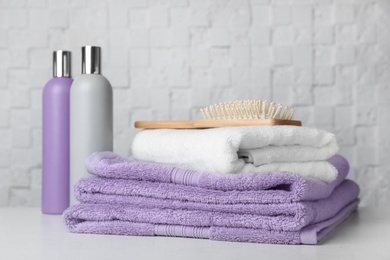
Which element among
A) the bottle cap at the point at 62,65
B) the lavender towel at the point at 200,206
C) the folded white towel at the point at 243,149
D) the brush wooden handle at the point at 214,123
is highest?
the bottle cap at the point at 62,65

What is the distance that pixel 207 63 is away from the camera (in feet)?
5.92

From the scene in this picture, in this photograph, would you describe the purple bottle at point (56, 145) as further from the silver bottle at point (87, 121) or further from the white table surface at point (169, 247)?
the white table surface at point (169, 247)

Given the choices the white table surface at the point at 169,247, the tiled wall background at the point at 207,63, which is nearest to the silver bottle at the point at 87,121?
the white table surface at the point at 169,247

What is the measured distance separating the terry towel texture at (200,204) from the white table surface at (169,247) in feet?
0.06

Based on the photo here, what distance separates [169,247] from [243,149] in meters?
0.19

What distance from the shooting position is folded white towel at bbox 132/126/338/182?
980mm

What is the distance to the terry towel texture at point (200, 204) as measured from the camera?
941 mm

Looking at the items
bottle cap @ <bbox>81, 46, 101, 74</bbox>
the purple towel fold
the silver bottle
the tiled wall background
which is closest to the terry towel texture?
the purple towel fold

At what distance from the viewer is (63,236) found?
1.05 metres

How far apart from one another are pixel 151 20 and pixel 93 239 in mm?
945

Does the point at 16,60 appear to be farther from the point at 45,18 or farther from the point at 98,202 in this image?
the point at 98,202

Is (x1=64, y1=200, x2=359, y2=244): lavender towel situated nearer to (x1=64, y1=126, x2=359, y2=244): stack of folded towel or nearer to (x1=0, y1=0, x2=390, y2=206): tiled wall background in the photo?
(x1=64, y1=126, x2=359, y2=244): stack of folded towel

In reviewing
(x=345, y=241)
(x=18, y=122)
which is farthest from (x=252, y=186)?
(x=18, y=122)

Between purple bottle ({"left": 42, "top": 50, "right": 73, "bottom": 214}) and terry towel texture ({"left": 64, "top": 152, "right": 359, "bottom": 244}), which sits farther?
purple bottle ({"left": 42, "top": 50, "right": 73, "bottom": 214})
